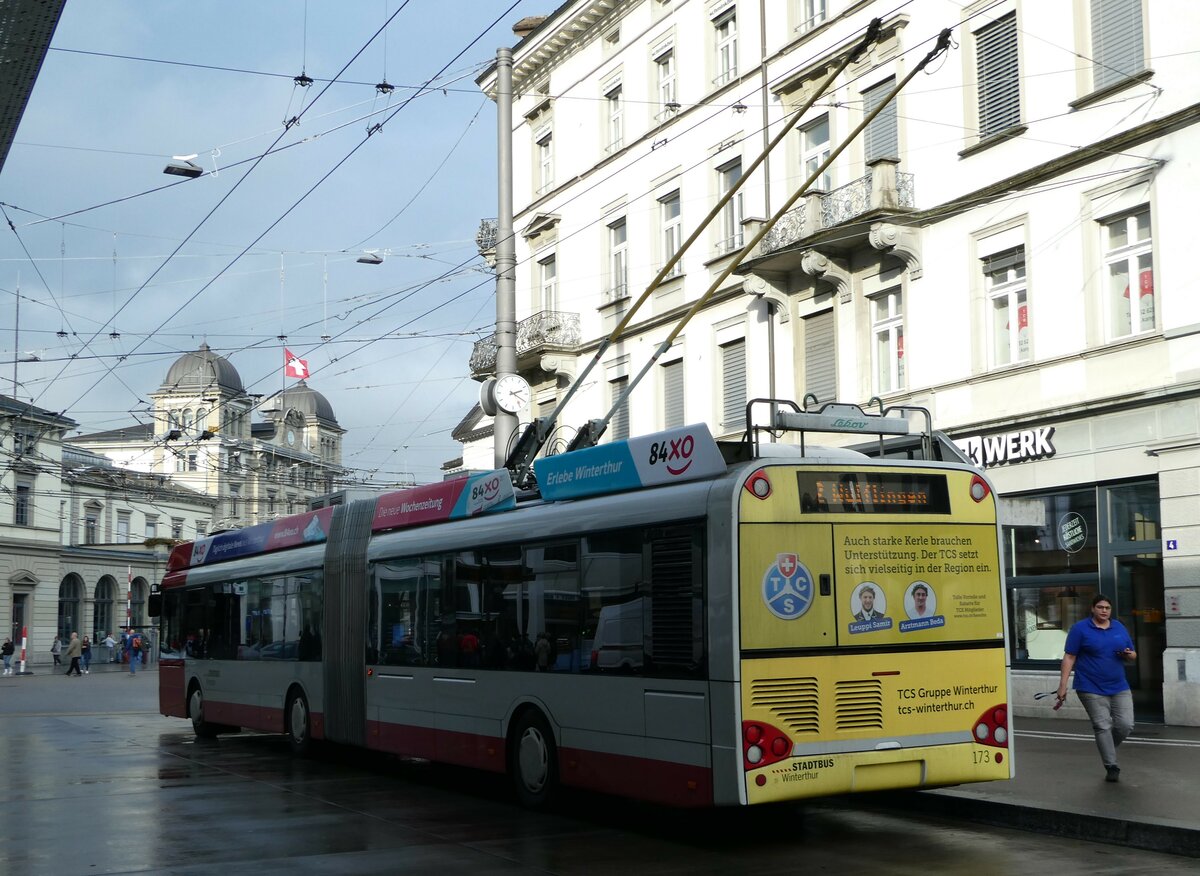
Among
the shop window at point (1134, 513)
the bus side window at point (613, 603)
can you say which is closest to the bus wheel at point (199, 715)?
the bus side window at point (613, 603)

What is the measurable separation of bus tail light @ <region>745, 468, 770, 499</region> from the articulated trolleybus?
1 cm

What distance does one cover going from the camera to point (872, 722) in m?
10.1

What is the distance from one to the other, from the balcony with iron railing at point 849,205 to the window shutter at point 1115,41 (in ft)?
13.0

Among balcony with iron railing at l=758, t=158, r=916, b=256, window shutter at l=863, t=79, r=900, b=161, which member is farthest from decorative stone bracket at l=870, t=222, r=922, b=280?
window shutter at l=863, t=79, r=900, b=161

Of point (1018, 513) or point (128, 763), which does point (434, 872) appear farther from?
point (1018, 513)

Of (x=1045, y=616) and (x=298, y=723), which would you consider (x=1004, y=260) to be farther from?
(x=298, y=723)

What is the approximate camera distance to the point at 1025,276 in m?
21.2

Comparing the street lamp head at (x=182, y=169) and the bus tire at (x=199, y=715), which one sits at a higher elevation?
the street lamp head at (x=182, y=169)

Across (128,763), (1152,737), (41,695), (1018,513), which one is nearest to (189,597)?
(128,763)

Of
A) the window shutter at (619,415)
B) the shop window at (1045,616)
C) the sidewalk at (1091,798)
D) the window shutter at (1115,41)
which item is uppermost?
the window shutter at (1115,41)

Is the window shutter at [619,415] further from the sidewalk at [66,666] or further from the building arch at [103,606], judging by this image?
the building arch at [103,606]

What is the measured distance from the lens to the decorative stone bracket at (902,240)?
23.0 metres

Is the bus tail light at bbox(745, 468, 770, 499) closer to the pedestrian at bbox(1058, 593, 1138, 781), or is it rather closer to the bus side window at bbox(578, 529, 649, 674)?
the bus side window at bbox(578, 529, 649, 674)

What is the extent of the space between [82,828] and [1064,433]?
13906 mm
